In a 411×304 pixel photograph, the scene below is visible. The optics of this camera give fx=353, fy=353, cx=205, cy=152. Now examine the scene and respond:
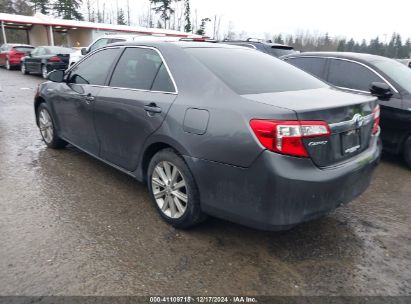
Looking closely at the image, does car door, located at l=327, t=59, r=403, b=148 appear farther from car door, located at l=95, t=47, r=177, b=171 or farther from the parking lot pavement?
car door, located at l=95, t=47, r=177, b=171

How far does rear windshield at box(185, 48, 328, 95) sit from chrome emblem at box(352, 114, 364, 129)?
0.57m

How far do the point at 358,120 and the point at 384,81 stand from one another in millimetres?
2890

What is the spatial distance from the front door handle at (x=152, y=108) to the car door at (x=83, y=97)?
1.02 m

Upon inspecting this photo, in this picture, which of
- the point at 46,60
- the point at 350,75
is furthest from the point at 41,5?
the point at 350,75

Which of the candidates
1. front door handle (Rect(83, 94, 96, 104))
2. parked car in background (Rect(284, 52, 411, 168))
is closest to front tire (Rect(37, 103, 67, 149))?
front door handle (Rect(83, 94, 96, 104))

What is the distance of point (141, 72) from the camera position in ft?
11.7

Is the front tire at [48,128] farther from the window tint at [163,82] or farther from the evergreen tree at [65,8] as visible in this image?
the evergreen tree at [65,8]

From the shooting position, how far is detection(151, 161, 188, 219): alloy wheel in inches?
121

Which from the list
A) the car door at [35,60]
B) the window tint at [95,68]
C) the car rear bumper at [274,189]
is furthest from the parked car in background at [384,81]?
the car door at [35,60]

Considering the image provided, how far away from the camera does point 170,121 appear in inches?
118

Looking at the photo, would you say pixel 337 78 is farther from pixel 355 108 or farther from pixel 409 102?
pixel 355 108

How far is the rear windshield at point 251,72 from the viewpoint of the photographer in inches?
115

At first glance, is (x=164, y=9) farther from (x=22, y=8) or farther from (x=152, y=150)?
(x=152, y=150)

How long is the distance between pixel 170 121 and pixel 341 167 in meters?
1.42
